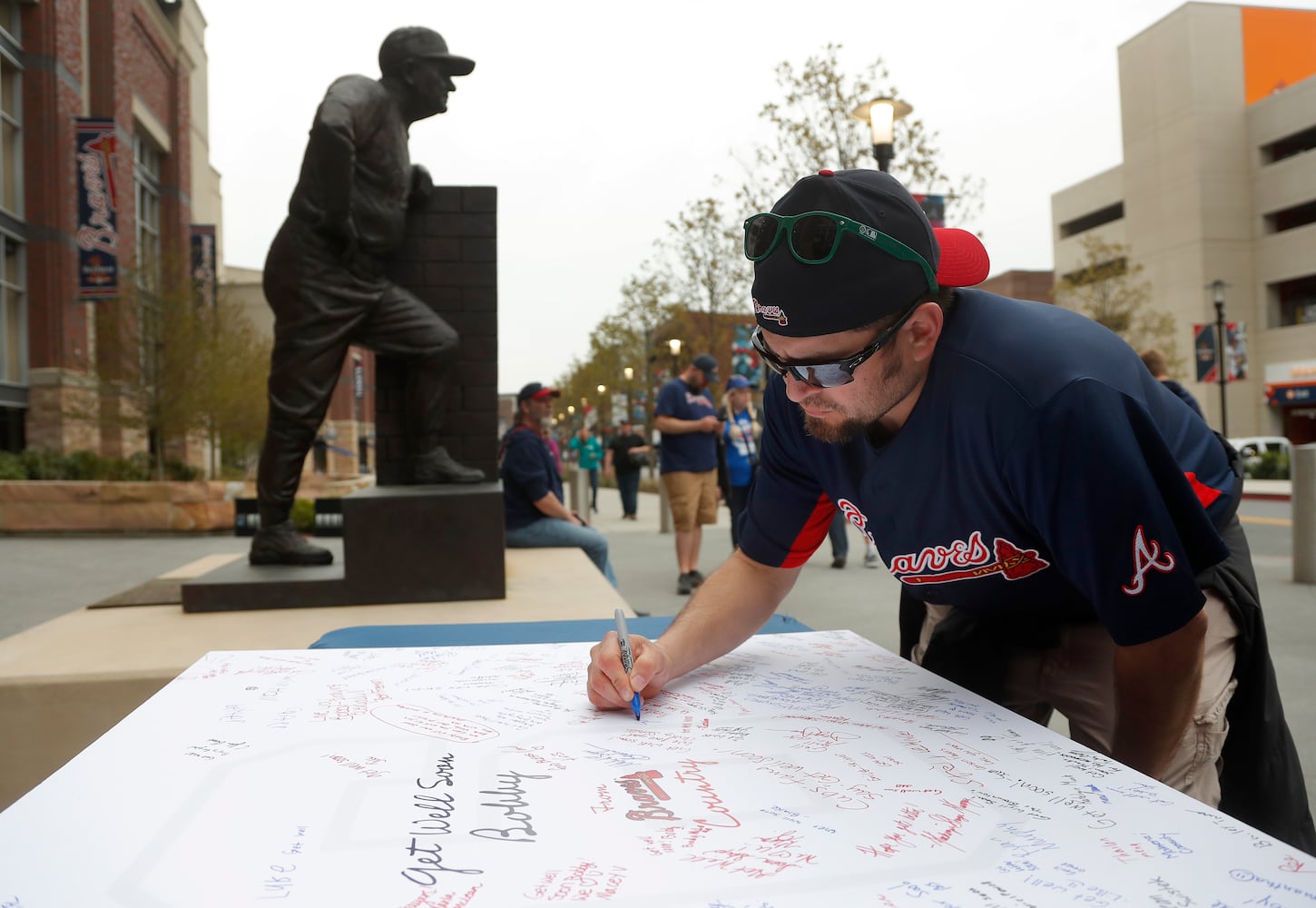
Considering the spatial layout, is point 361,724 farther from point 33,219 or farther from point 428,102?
point 33,219

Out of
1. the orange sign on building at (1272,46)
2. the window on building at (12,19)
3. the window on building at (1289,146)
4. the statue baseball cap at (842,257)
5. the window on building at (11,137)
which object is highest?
the orange sign on building at (1272,46)

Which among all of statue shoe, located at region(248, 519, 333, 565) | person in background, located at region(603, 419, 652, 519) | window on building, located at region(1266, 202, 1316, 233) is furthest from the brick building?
window on building, located at region(1266, 202, 1316, 233)

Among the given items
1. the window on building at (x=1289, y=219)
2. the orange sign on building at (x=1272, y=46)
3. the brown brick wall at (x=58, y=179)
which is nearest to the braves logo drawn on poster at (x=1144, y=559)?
the brown brick wall at (x=58, y=179)

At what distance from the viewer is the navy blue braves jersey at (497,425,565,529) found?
A: 6168 millimetres

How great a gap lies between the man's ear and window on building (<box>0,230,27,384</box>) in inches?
828

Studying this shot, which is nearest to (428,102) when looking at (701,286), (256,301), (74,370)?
(74,370)

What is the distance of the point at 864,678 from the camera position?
5.89 ft

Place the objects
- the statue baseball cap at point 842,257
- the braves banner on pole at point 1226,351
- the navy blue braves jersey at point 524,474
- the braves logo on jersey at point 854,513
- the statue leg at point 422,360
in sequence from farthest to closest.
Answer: the braves banner on pole at point 1226,351, the navy blue braves jersey at point 524,474, the statue leg at point 422,360, the braves logo on jersey at point 854,513, the statue baseball cap at point 842,257

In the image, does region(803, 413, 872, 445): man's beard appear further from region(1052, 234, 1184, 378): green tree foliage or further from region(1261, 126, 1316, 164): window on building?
region(1261, 126, 1316, 164): window on building

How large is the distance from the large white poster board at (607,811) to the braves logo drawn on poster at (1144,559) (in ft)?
0.89

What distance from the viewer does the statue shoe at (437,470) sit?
17.0 ft

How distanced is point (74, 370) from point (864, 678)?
845 inches

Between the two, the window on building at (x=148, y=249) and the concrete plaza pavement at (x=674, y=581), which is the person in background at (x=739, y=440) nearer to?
the concrete plaza pavement at (x=674, y=581)

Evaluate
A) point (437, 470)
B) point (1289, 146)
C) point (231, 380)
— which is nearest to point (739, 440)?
point (437, 470)
